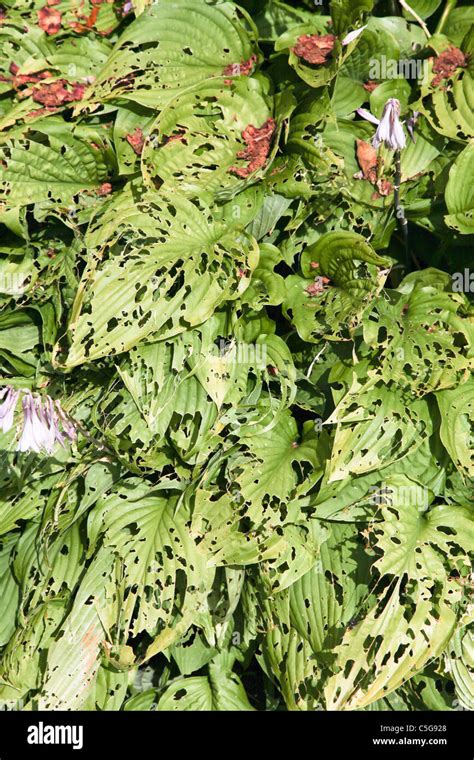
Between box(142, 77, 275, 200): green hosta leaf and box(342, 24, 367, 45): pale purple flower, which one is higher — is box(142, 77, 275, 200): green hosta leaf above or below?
below

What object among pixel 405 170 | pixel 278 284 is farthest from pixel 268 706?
pixel 405 170

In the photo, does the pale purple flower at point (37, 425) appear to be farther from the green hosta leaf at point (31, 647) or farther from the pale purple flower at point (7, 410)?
the green hosta leaf at point (31, 647)

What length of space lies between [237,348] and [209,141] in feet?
2.00

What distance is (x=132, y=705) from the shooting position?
95.8 inches

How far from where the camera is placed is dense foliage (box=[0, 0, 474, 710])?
2004 millimetres

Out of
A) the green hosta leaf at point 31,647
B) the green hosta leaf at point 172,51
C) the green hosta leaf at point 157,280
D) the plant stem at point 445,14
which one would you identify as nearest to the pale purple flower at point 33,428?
the green hosta leaf at point 157,280

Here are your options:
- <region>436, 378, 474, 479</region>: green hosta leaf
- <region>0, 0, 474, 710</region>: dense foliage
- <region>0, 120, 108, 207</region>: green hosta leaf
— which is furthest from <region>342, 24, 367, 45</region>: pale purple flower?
<region>436, 378, 474, 479</region>: green hosta leaf

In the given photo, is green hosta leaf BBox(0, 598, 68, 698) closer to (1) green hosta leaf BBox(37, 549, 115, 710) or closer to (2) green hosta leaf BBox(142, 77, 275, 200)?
(1) green hosta leaf BBox(37, 549, 115, 710)

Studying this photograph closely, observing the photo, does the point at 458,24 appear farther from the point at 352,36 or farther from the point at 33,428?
the point at 33,428

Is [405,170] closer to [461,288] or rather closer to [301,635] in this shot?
[461,288]

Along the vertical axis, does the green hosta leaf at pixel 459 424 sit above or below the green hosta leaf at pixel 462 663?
above

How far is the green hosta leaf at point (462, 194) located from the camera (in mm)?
2039

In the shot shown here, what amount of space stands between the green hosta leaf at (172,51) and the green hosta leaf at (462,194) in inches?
28.2

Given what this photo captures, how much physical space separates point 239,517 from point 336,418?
0.40 m
